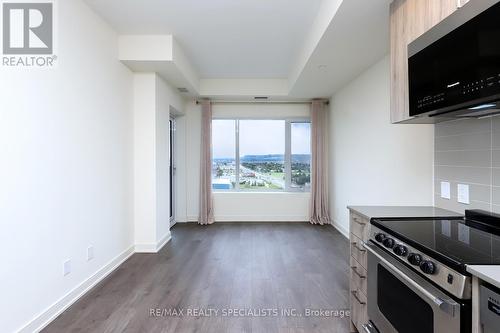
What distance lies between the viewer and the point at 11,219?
1.87 m

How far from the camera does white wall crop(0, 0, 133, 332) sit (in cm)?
189

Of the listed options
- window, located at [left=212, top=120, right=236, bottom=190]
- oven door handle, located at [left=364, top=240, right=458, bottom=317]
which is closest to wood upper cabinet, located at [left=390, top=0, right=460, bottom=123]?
oven door handle, located at [left=364, top=240, right=458, bottom=317]

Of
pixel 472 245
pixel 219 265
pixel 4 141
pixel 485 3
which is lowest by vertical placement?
pixel 219 265

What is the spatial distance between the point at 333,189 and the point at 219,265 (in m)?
3.03

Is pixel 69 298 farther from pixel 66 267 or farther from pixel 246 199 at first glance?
pixel 246 199

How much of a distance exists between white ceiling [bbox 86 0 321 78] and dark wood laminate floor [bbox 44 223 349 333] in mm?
2944

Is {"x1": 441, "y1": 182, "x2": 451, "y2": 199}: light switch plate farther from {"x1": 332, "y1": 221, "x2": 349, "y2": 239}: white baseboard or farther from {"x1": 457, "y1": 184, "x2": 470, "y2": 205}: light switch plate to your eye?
{"x1": 332, "y1": 221, "x2": 349, "y2": 239}: white baseboard

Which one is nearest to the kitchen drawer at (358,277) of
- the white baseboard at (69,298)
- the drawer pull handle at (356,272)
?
the drawer pull handle at (356,272)

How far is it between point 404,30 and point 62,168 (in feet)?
9.85

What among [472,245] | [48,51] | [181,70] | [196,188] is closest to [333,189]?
[196,188]

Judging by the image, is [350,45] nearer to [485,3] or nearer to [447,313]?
[485,3]

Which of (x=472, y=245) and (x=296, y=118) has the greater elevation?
(x=296, y=118)

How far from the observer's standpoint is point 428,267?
1189 millimetres

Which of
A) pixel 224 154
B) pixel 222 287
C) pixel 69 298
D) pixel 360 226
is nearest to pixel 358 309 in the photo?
pixel 360 226
